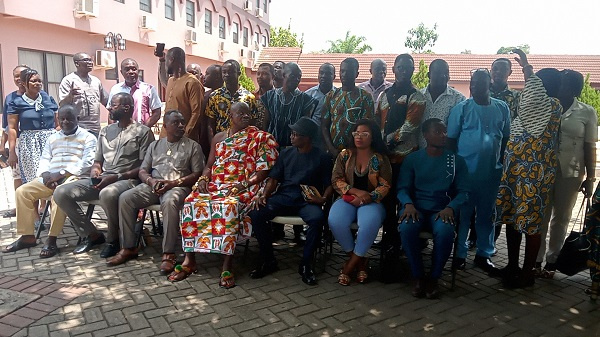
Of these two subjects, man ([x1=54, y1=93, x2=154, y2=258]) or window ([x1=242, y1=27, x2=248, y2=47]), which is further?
window ([x1=242, y1=27, x2=248, y2=47])

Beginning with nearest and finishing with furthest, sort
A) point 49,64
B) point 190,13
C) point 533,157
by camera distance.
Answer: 1. point 533,157
2. point 49,64
3. point 190,13

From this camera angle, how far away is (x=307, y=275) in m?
4.21

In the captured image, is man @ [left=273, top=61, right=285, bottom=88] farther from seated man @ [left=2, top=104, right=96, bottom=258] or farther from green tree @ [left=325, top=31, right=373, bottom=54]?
green tree @ [left=325, top=31, right=373, bottom=54]

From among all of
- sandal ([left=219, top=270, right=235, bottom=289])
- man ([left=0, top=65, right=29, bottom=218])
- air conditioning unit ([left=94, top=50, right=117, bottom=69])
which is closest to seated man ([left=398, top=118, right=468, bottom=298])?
sandal ([left=219, top=270, right=235, bottom=289])

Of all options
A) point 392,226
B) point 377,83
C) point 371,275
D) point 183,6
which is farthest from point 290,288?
point 183,6

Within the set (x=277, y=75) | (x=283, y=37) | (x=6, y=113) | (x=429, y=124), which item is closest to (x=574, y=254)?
(x=429, y=124)

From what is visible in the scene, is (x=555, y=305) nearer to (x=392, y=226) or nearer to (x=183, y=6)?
(x=392, y=226)

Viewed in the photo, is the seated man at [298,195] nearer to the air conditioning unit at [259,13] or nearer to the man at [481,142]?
the man at [481,142]

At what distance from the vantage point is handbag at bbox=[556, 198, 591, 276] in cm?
406

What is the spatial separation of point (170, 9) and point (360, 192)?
1752 cm

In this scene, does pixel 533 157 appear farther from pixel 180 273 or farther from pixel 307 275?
pixel 180 273

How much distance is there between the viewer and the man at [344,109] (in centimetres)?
473

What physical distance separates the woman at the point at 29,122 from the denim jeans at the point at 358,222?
4095 millimetres

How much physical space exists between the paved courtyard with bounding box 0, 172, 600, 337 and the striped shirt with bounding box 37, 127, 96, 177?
113cm
